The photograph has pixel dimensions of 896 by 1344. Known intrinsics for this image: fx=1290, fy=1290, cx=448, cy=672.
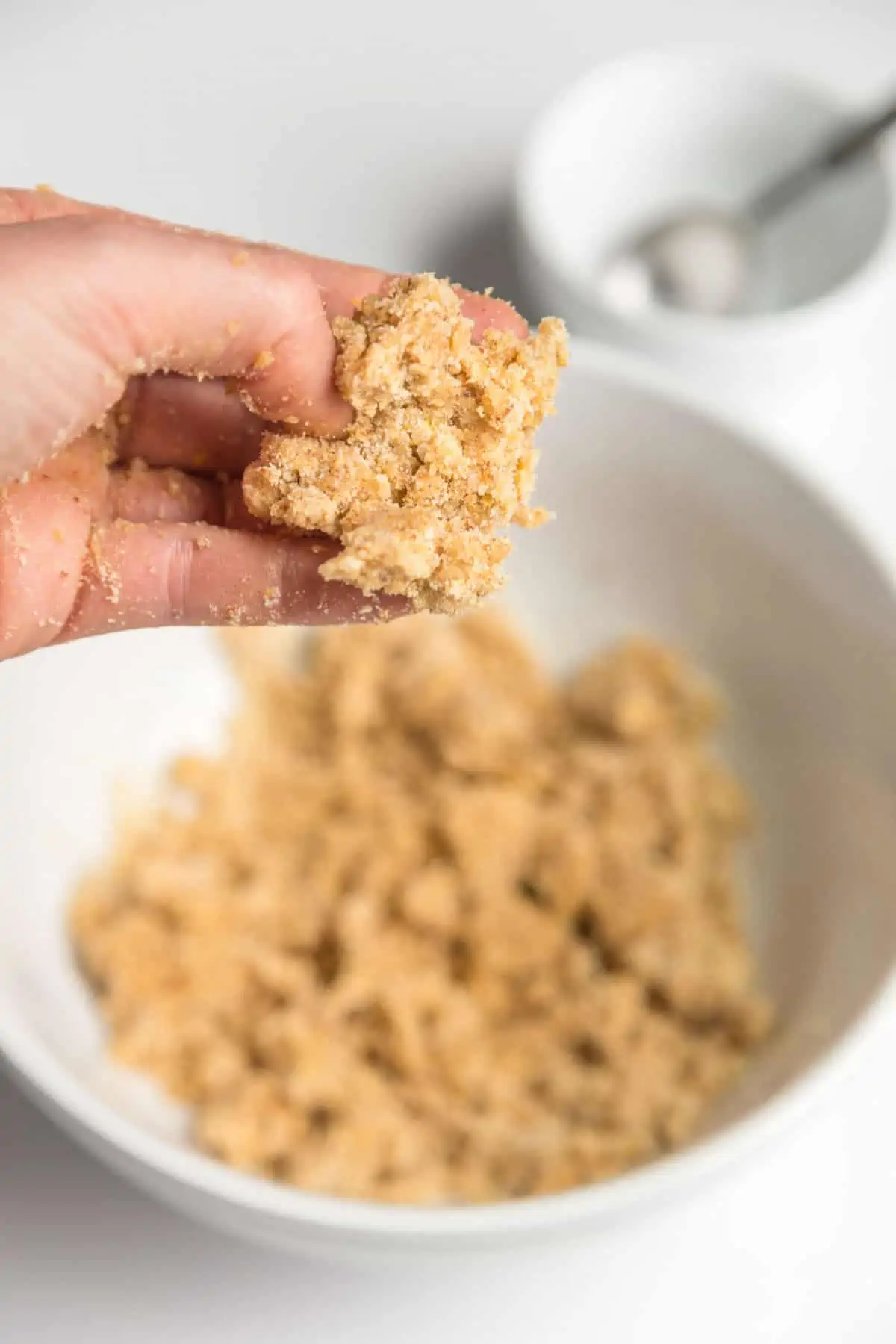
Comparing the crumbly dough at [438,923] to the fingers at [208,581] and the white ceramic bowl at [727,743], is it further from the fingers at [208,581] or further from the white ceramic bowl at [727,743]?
the fingers at [208,581]

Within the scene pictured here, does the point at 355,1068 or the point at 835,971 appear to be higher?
the point at 835,971

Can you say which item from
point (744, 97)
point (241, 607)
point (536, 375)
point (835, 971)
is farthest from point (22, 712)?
point (744, 97)

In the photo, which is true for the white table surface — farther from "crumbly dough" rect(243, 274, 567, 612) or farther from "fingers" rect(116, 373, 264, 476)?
"crumbly dough" rect(243, 274, 567, 612)

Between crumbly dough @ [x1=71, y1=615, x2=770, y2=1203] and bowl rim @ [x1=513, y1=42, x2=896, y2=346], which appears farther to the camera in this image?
bowl rim @ [x1=513, y1=42, x2=896, y2=346]

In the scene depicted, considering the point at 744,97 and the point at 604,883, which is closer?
the point at 604,883

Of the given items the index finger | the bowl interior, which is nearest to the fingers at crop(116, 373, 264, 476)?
the index finger

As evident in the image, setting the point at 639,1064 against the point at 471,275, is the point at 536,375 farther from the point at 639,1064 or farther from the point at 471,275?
the point at 471,275

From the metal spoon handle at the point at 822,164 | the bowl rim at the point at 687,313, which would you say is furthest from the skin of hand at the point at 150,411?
the metal spoon handle at the point at 822,164
